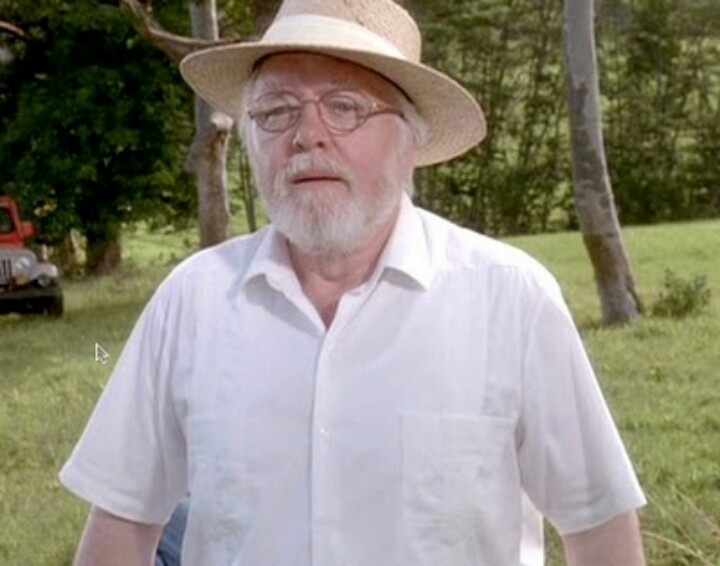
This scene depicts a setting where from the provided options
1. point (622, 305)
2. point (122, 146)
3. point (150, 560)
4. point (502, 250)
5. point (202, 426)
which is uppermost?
point (502, 250)

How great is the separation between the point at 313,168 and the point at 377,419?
374 millimetres

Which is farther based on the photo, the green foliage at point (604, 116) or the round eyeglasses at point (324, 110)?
the green foliage at point (604, 116)

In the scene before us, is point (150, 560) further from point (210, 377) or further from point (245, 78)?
point (245, 78)

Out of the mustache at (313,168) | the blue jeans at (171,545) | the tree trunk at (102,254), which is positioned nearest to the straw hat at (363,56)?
the mustache at (313,168)

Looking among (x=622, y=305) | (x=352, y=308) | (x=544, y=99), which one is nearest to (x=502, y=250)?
(x=352, y=308)

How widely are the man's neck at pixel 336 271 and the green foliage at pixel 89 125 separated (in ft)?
69.7

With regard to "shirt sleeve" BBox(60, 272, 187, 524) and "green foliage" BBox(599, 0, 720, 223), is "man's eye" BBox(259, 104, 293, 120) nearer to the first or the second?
"shirt sleeve" BBox(60, 272, 187, 524)

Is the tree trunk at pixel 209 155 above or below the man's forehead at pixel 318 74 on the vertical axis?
below

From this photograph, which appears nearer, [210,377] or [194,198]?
[210,377]

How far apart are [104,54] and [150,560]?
897 inches

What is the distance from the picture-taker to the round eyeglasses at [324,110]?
279 cm

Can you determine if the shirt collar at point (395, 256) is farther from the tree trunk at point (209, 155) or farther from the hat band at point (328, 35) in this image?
the tree trunk at point (209, 155)

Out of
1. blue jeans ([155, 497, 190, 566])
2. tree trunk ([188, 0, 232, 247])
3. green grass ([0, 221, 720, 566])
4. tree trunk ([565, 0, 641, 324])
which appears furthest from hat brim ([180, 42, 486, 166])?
tree trunk ([188, 0, 232, 247])

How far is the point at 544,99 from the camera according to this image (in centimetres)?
3203
